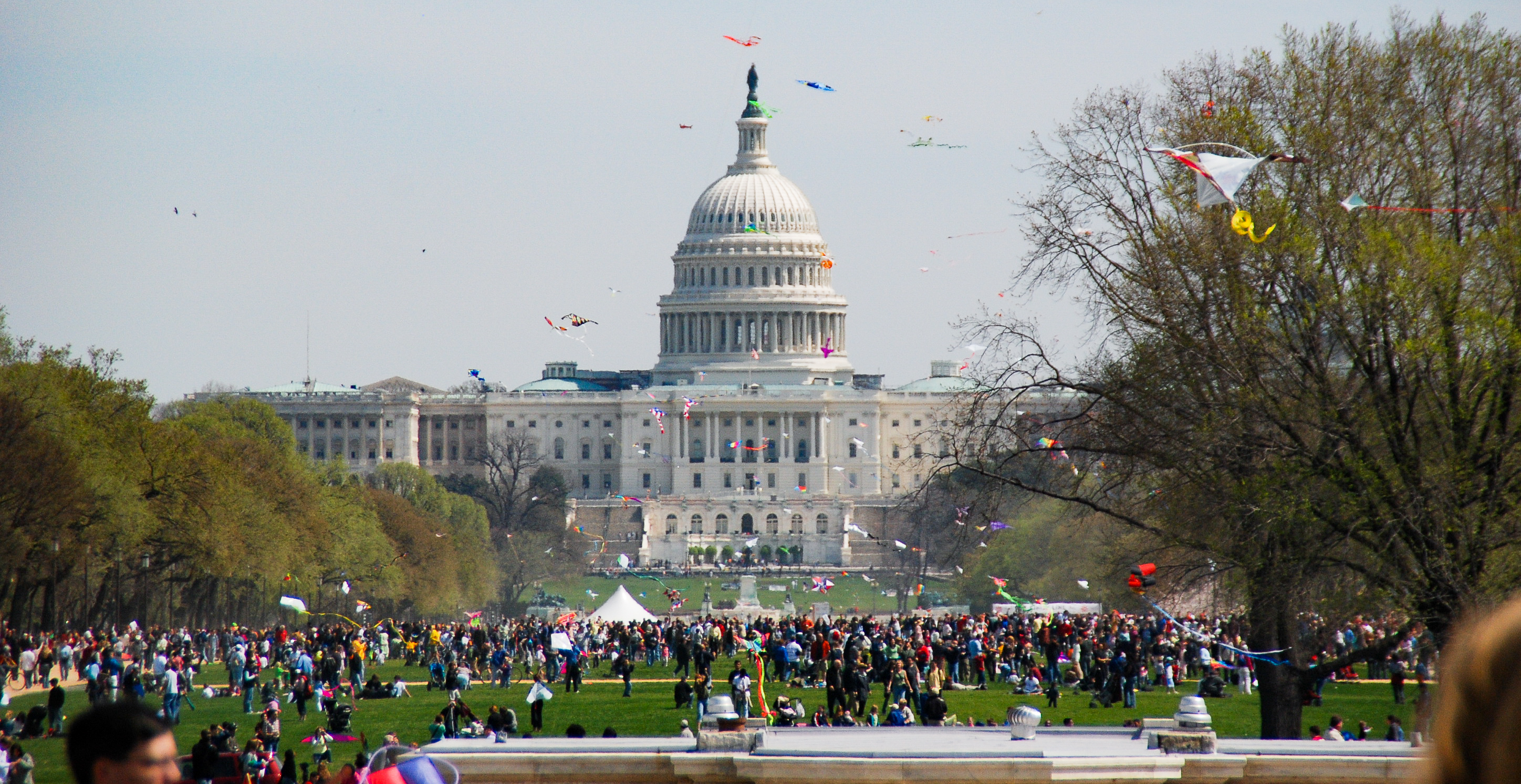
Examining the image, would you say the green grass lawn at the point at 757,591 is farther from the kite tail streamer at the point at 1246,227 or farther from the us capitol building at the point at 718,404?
the kite tail streamer at the point at 1246,227

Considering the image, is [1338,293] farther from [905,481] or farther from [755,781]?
[905,481]

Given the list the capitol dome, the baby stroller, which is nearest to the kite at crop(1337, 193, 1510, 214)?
the baby stroller

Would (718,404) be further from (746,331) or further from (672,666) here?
(672,666)

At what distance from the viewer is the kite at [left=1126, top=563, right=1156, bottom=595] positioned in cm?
2439

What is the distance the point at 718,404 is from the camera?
176625 mm

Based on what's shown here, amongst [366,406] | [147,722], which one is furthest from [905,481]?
[147,722]

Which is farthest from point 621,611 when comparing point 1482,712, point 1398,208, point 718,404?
point 718,404

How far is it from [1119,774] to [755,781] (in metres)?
2.99

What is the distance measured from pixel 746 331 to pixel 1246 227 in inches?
6406

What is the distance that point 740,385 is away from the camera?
178 m

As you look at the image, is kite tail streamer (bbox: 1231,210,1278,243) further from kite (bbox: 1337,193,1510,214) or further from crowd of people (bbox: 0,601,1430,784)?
crowd of people (bbox: 0,601,1430,784)

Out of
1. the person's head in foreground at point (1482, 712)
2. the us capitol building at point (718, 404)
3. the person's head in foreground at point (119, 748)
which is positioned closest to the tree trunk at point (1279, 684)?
the person's head in foreground at point (119, 748)

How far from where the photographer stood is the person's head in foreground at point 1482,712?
2.72 meters

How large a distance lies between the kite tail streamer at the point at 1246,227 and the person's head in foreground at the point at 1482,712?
20.2m
